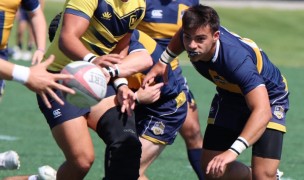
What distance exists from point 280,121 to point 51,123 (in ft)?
5.83

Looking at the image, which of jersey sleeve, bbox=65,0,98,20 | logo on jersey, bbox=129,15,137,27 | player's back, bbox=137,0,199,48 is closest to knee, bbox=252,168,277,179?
logo on jersey, bbox=129,15,137,27

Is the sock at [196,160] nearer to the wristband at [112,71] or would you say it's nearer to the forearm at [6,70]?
the wristband at [112,71]

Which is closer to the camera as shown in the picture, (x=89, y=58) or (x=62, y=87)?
(x=62, y=87)

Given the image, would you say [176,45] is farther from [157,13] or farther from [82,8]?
[157,13]

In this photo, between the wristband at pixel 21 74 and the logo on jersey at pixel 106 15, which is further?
the logo on jersey at pixel 106 15

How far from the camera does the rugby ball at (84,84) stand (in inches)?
231

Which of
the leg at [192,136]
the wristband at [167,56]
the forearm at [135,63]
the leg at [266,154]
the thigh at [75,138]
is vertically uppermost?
the forearm at [135,63]

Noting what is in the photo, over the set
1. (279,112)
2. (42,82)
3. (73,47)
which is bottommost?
(279,112)

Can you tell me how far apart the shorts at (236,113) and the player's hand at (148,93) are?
19.7 inches

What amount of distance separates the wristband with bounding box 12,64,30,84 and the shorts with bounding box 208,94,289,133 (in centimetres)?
212

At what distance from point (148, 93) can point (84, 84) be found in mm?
1153

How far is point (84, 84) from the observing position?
588 cm

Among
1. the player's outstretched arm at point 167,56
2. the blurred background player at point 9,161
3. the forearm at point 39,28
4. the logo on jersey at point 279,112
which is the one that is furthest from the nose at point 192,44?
the forearm at point 39,28

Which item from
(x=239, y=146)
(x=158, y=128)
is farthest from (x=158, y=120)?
(x=239, y=146)
